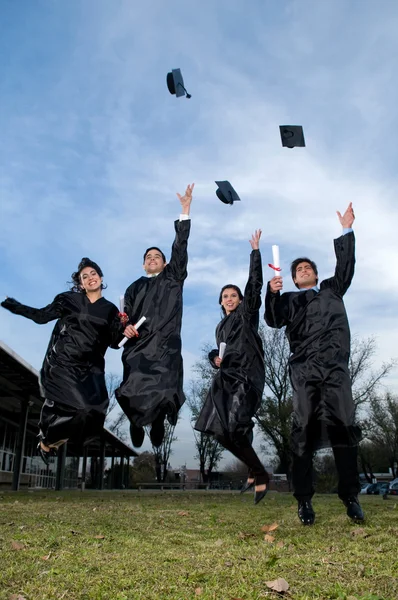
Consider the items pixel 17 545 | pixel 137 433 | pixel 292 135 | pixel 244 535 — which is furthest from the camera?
pixel 292 135

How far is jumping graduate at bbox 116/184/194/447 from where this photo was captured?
15.9ft

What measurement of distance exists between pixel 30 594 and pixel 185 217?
3725mm

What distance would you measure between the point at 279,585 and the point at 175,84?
5866 mm

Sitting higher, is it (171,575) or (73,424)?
(73,424)

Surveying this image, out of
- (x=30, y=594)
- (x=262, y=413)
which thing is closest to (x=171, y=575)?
(x=30, y=594)

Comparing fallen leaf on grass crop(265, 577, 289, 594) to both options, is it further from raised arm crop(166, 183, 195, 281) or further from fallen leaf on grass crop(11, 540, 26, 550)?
raised arm crop(166, 183, 195, 281)

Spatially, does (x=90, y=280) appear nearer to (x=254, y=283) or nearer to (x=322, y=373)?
(x=254, y=283)

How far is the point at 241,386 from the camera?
18.8 feet

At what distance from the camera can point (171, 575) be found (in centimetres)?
313

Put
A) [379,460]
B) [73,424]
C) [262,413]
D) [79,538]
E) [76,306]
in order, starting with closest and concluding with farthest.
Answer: [79,538], [73,424], [76,306], [262,413], [379,460]

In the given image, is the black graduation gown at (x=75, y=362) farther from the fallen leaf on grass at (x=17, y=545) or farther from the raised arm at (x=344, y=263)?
the raised arm at (x=344, y=263)

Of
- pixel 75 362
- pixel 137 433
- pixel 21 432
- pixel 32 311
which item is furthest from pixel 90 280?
pixel 21 432

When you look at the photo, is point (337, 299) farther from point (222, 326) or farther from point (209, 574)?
point (209, 574)

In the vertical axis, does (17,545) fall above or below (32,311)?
below
